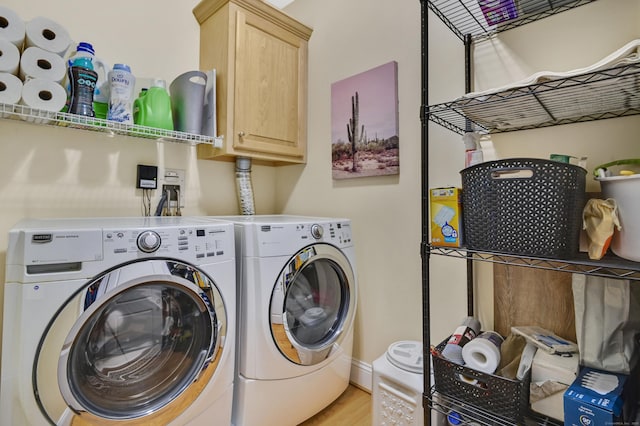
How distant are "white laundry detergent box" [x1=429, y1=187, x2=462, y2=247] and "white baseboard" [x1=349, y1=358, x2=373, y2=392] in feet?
3.43

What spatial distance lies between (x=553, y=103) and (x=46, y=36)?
184 centimetres

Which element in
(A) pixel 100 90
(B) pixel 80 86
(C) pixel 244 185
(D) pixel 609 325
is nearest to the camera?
(D) pixel 609 325

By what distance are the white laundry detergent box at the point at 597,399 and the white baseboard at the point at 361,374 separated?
1.07 m

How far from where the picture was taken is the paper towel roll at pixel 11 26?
1.18 m

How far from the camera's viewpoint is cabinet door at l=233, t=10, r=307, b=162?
182 centimetres

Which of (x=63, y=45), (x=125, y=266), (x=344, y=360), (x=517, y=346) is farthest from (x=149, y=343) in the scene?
(x=517, y=346)

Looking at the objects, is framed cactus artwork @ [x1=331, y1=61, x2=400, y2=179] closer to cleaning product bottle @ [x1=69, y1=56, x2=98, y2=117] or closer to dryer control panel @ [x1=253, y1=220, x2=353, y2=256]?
dryer control panel @ [x1=253, y1=220, x2=353, y2=256]

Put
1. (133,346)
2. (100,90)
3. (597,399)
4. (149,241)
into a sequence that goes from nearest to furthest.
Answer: (597,399) < (149,241) < (133,346) < (100,90)

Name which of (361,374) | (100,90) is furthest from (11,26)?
(361,374)

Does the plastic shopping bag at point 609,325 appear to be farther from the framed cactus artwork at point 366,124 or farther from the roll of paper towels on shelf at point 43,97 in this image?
the roll of paper towels on shelf at point 43,97

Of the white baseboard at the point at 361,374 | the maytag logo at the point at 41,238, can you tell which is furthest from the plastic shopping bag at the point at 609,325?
the maytag logo at the point at 41,238

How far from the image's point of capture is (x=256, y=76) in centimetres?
189

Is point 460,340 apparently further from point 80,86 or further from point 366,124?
point 80,86

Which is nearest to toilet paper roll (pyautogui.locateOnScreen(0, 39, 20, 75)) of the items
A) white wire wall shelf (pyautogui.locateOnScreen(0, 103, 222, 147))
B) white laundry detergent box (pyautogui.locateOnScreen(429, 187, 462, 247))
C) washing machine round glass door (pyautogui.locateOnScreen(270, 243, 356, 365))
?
white wire wall shelf (pyautogui.locateOnScreen(0, 103, 222, 147))
